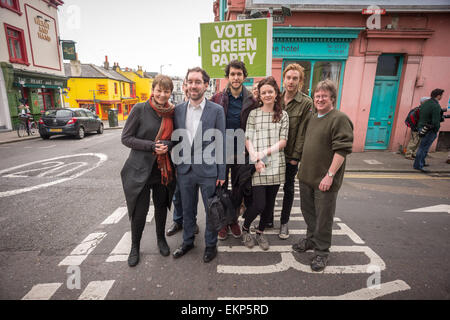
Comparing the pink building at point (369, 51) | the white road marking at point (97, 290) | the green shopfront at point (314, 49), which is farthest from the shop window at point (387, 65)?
the white road marking at point (97, 290)

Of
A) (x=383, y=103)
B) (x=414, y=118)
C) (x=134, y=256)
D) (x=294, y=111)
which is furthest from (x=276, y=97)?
(x=383, y=103)

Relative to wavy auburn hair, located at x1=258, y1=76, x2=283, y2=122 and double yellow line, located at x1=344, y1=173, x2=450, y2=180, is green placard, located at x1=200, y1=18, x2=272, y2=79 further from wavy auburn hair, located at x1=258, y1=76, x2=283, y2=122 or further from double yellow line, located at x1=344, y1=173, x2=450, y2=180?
double yellow line, located at x1=344, y1=173, x2=450, y2=180

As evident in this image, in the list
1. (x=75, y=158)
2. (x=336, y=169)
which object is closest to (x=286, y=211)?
(x=336, y=169)

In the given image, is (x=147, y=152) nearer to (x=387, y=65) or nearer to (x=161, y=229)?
(x=161, y=229)

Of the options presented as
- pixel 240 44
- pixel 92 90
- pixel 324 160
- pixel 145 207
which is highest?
pixel 92 90

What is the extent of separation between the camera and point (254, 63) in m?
5.12

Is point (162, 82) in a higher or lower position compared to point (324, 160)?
higher

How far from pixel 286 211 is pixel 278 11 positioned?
7339 mm

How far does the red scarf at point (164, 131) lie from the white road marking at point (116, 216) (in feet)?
5.39

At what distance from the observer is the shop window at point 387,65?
8.44m

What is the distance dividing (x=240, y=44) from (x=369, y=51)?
5.74 metres

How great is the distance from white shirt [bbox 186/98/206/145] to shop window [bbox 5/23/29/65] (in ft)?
60.6

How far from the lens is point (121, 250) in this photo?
9.63 ft

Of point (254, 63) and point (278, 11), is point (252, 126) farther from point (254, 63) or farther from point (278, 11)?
point (278, 11)
